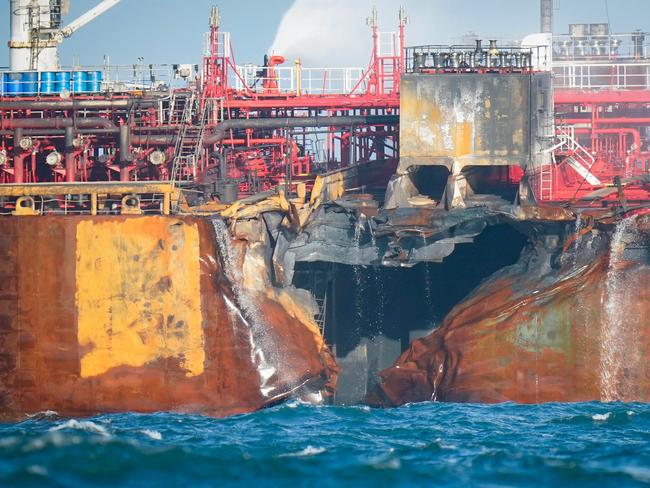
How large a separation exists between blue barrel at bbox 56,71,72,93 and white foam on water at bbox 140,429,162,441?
487 inches

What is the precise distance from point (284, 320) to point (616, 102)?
1526 centimetres

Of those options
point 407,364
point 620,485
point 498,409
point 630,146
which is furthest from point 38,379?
point 630,146

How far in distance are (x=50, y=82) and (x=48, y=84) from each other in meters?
0.18

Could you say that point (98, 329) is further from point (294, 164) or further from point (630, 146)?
point (630, 146)

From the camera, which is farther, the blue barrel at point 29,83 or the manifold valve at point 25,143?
the blue barrel at point 29,83

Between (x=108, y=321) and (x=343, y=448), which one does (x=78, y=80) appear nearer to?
(x=108, y=321)

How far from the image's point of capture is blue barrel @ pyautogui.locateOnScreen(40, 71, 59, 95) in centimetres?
3191

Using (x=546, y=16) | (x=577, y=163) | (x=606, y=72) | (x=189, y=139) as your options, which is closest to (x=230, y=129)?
(x=189, y=139)

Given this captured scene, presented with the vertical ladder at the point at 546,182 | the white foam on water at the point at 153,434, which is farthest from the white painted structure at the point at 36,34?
the white foam on water at the point at 153,434

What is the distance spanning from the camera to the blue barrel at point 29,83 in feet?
105

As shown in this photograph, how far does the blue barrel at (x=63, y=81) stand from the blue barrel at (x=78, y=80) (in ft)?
0.63

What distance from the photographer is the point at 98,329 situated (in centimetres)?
2533

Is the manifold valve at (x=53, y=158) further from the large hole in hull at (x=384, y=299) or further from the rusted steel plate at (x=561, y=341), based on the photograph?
the rusted steel plate at (x=561, y=341)

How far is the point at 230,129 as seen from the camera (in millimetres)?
31375
